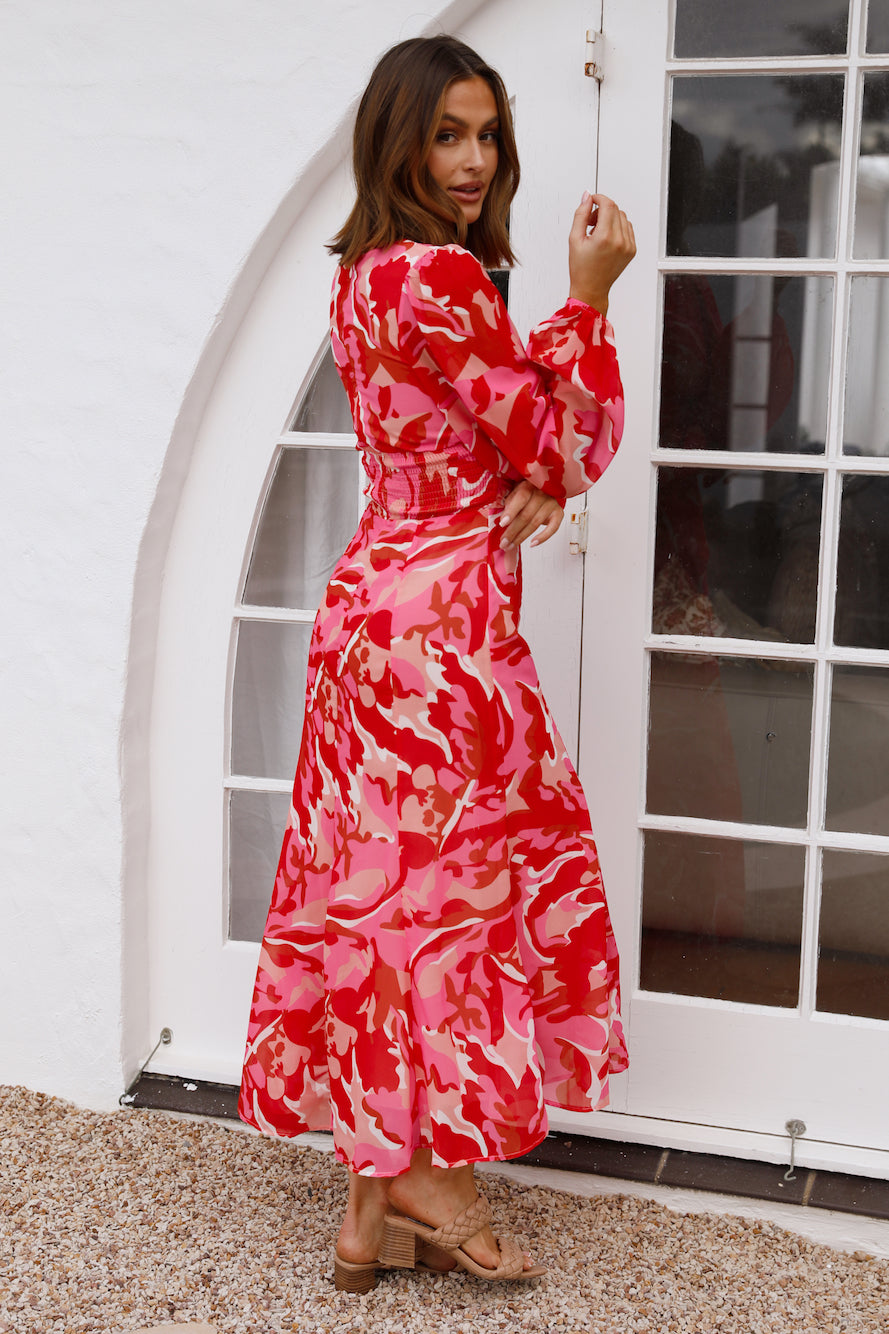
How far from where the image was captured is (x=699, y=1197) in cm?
223

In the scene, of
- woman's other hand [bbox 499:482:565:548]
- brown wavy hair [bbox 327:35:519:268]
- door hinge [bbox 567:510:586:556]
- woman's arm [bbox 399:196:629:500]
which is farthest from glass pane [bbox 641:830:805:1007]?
brown wavy hair [bbox 327:35:519:268]

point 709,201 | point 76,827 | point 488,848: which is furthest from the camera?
point 76,827

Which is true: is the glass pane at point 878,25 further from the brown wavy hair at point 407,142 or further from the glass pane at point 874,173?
the brown wavy hair at point 407,142

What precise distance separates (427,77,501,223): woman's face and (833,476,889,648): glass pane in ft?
2.75

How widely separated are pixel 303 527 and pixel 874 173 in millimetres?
1183

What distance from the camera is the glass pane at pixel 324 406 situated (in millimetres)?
2416

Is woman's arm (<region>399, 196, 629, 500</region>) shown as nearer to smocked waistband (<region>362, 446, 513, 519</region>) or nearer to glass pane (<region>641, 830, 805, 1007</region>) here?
smocked waistband (<region>362, 446, 513, 519</region>)

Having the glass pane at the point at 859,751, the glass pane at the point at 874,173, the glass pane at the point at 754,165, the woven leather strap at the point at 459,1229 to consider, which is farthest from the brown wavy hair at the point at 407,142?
the woven leather strap at the point at 459,1229

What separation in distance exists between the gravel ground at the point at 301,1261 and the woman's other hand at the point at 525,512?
3.81ft

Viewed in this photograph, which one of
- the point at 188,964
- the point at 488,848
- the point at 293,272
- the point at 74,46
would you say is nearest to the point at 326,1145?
the point at 188,964

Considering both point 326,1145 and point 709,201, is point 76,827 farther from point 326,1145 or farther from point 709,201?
point 709,201

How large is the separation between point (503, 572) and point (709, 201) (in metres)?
0.82

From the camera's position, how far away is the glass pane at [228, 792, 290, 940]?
2592mm

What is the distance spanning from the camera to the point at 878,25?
2.08 metres
